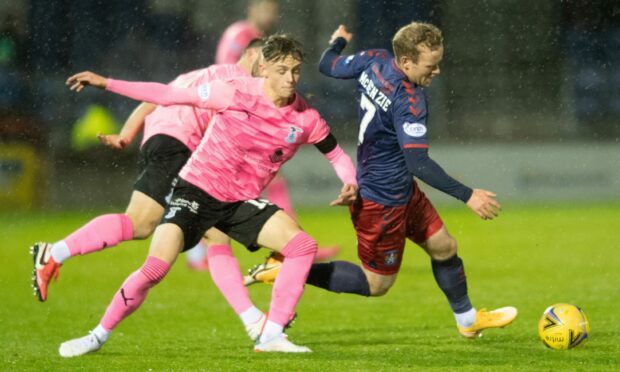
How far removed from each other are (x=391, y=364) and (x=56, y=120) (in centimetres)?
1241

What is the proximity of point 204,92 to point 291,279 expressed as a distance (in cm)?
110

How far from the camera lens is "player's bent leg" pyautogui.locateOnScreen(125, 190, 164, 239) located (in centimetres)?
765

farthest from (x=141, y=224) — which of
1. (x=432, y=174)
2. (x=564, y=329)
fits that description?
(x=564, y=329)

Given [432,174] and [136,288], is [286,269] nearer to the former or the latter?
[136,288]

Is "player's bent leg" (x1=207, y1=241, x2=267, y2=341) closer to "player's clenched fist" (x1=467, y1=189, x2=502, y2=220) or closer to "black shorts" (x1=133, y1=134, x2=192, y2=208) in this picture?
"black shorts" (x1=133, y1=134, x2=192, y2=208)

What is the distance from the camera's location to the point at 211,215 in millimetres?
6590

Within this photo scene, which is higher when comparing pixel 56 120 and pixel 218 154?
pixel 218 154

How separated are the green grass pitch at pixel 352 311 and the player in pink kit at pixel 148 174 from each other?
0.57 metres

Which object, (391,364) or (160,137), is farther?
(160,137)

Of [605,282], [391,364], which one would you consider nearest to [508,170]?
[605,282]

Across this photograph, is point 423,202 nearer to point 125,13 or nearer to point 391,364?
point 391,364

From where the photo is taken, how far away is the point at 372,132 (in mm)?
6820

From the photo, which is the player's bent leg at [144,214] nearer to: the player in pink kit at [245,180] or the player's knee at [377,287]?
the player in pink kit at [245,180]

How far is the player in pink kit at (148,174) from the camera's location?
7.27 metres
